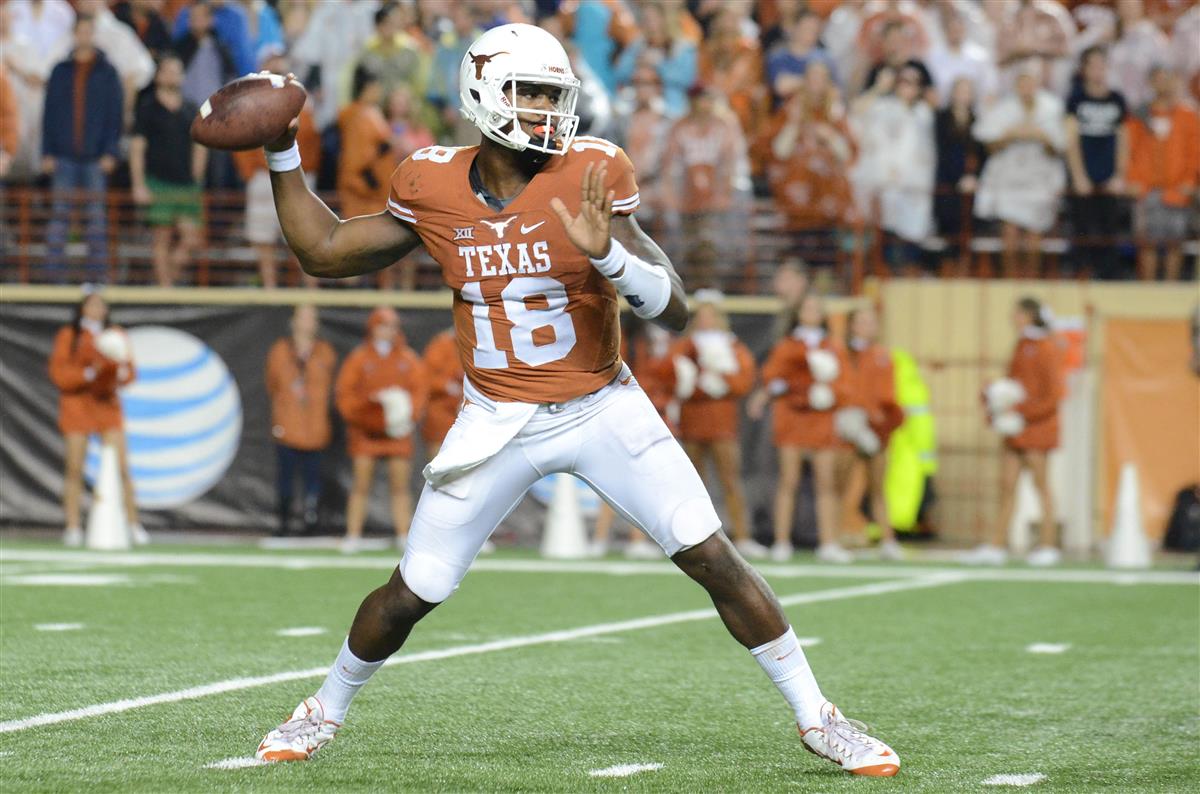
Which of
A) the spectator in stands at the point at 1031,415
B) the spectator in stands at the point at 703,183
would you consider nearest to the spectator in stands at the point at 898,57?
the spectator in stands at the point at 703,183

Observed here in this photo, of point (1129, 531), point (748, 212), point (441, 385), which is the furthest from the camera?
point (748, 212)

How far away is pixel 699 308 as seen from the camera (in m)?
14.1

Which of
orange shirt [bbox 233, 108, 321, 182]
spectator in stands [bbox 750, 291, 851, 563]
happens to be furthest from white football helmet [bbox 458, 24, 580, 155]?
orange shirt [bbox 233, 108, 321, 182]

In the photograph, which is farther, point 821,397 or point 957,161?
point 957,161

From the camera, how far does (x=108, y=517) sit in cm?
1356

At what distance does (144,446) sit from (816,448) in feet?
16.9

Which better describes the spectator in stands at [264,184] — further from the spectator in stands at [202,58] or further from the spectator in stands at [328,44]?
the spectator in stands at [202,58]

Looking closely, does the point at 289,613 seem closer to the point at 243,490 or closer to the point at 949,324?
the point at 243,490

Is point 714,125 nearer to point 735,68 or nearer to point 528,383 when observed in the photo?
point 735,68

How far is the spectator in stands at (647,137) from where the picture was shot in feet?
48.9

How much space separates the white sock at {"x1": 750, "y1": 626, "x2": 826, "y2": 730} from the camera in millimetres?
5145

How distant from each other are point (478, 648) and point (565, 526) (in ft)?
19.5

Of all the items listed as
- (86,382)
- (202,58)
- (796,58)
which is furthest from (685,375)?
(202,58)

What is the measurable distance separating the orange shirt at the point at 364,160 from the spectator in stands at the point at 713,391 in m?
2.50
